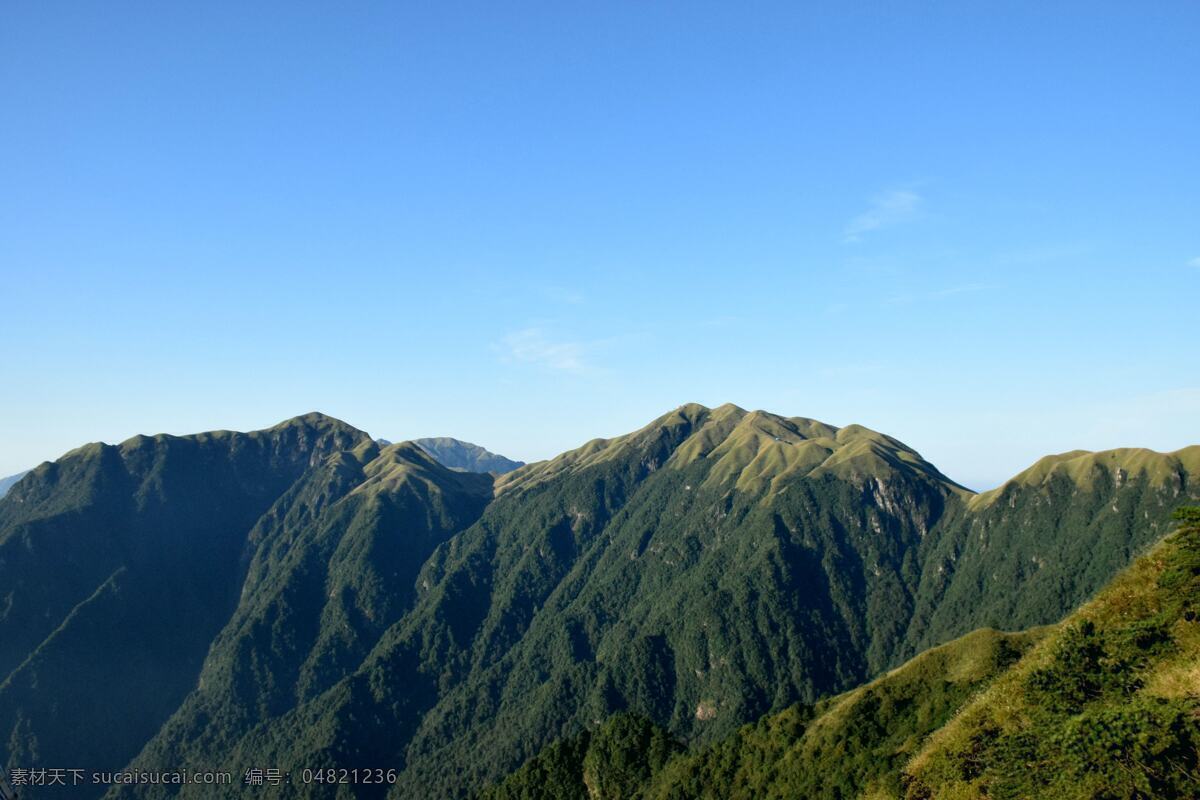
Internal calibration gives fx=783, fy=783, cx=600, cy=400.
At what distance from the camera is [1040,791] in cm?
7006

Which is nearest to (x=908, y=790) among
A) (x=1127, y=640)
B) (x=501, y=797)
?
(x=1127, y=640)

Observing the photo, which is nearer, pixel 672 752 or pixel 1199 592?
pixel 1199 592

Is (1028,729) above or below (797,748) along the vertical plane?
above

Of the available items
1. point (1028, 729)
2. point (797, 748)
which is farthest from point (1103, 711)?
point (797, 748)

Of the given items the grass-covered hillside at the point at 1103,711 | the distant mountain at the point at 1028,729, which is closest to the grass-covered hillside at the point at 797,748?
the distant mountain at the point at 1028,729

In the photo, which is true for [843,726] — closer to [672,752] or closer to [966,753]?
[672,752]

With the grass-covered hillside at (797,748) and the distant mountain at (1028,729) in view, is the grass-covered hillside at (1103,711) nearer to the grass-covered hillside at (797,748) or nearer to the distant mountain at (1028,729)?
the distant mountain at (1028,729)

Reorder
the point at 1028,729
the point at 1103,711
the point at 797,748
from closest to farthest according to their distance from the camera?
the point at 1103,711 < the point at 1028,729 < the point at 797,748

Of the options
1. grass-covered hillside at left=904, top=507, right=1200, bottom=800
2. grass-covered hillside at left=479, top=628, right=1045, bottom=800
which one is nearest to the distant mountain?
grass-covered hillside at left=904, top=507, right=1200, bottom=800

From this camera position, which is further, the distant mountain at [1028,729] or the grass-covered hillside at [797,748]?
the grass-covered hillside at [797,748]

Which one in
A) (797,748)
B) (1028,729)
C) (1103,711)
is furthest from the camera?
(797,748)

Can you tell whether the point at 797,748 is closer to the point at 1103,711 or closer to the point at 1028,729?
the point at 1028,729

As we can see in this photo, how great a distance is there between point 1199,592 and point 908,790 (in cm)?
3869

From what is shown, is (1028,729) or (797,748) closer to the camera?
(1028,729)
